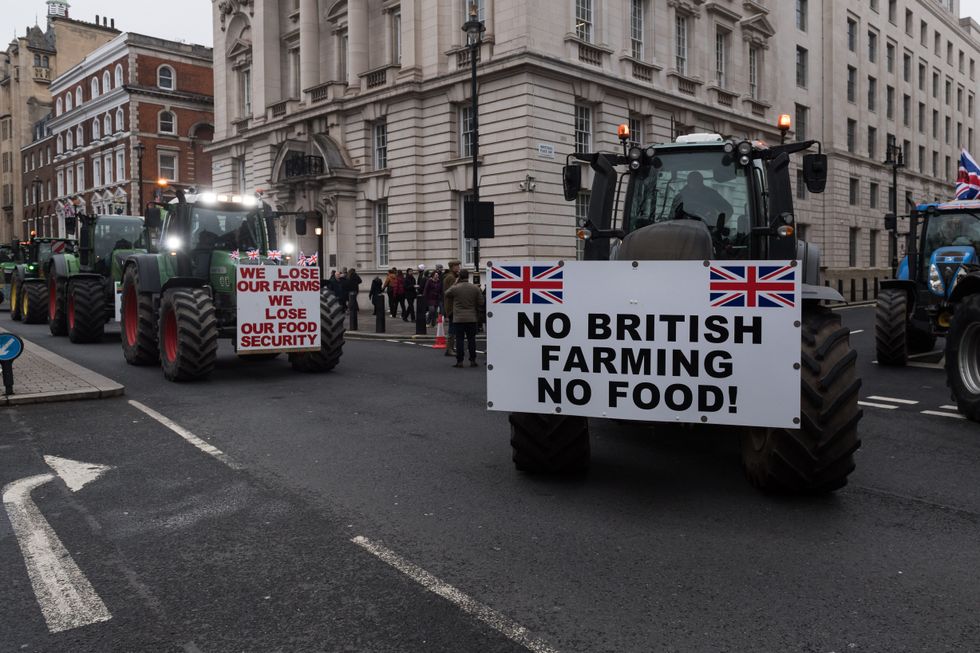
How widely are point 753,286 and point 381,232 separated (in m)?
27.3

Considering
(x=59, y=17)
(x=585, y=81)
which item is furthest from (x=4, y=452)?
(x=59, y=17)

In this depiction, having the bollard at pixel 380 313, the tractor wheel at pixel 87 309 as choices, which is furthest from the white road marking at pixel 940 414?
the tractor wheel at pixel 87 309

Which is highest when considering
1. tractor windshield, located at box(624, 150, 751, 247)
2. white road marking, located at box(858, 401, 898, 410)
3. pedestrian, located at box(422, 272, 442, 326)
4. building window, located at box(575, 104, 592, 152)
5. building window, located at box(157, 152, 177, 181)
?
building window, located at box(157, 152, 177, 181)

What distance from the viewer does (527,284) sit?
5.40 meters

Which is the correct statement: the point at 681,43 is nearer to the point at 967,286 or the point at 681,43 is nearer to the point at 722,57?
the point at 722,57

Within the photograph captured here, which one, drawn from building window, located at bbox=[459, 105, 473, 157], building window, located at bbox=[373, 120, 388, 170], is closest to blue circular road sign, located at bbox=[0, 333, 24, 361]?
building window, located at bbox=[459, 105, 473, 157]

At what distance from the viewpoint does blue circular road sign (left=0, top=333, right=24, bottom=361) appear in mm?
9172

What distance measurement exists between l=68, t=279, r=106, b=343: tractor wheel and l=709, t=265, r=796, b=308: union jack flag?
1593 centimetres

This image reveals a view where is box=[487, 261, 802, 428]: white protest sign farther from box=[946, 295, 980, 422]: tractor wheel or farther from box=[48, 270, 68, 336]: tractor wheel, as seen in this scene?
box=[48, 270, 68, 336]: tractor wheel

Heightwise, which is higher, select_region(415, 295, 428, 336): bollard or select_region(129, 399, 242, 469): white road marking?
select_region(415, 295, 428, 336): bollard

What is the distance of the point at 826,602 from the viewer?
377 centimetres

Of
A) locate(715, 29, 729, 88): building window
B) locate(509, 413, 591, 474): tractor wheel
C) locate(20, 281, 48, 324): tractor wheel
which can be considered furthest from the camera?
locate(715, 29, 729, 88): building window

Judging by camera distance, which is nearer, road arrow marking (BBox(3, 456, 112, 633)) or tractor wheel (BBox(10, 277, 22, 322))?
road arrow marking (BBox(3, 456, 112, 633))

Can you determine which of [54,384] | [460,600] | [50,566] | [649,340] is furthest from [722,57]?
[50,566]
